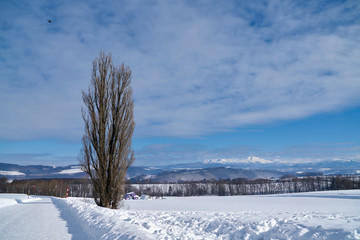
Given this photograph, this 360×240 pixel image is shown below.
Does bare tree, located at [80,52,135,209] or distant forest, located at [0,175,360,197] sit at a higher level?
bare tree, located at [80,52,135,209]

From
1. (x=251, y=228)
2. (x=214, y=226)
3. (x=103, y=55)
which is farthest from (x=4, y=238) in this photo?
(x=103, y=55)

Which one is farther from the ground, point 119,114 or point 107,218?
point 119,114

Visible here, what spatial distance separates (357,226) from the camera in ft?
17.4

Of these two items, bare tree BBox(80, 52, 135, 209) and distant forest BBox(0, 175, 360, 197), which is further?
distant forest BBox(0, 175, 360, 197)

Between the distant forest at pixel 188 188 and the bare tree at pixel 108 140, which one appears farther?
the distant forest at pixel 188 188

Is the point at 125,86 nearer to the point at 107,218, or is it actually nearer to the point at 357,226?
the point at 107,218

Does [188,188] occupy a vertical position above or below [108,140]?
below

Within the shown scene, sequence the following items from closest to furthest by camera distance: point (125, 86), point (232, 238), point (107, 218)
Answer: point (232, 238), point (107, 218), point (125, 86)

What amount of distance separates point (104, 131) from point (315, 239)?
34.7ft

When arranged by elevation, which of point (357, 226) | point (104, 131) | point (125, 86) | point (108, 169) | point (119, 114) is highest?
point (125, 86)

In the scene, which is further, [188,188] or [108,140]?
[188,188]

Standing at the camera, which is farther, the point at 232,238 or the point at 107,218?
the point at 107,218

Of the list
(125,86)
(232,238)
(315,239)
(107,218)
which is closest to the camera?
(315,239)

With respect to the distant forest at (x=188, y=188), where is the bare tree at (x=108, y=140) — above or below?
above
